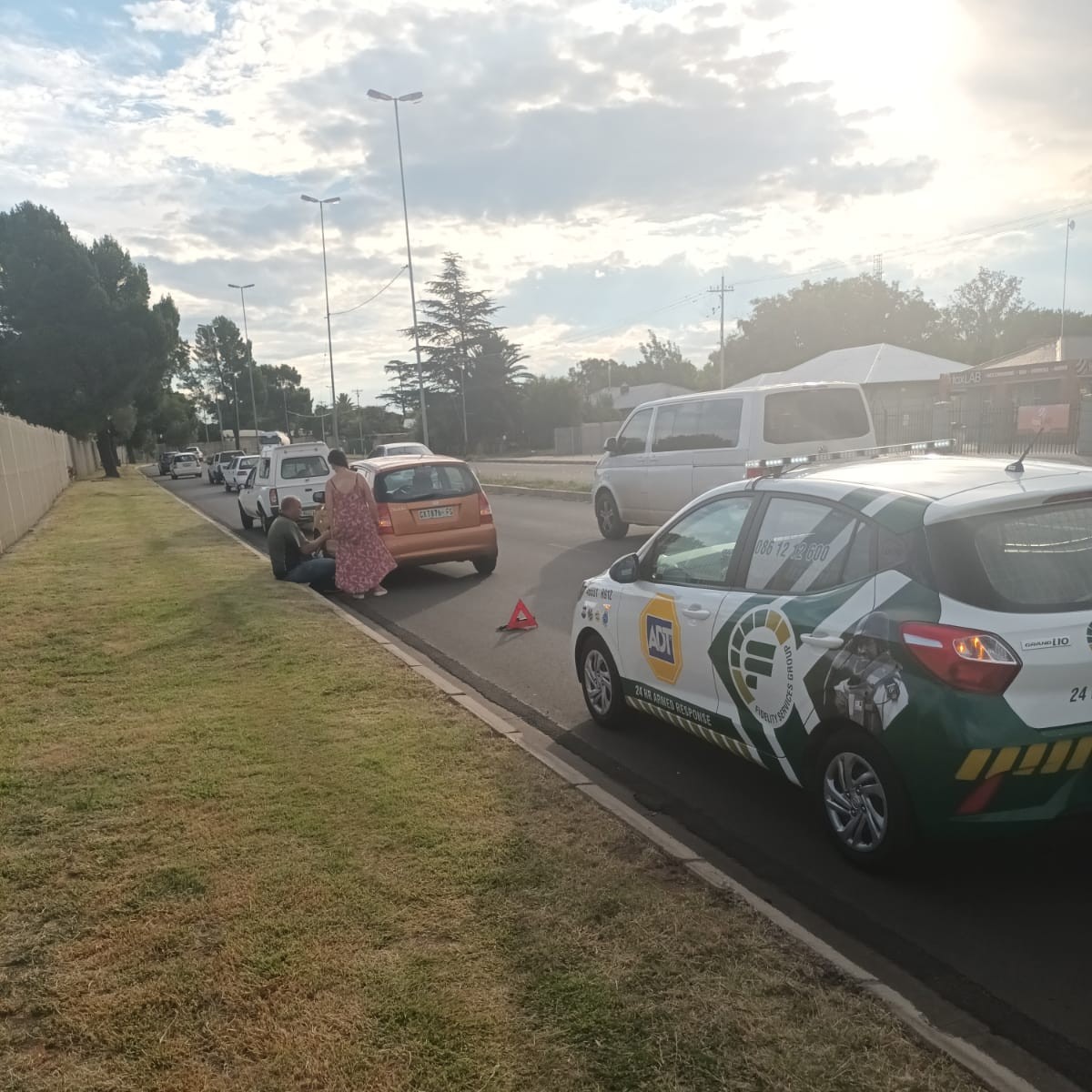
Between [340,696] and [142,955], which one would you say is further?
[340,696]

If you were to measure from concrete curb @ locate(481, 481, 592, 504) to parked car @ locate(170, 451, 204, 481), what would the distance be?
33110 mm

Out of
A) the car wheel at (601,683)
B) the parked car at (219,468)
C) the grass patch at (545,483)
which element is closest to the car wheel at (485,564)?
the car wheel at (601,683)

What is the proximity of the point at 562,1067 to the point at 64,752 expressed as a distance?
13.0ft

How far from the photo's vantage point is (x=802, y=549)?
14.1ft

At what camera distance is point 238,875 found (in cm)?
388

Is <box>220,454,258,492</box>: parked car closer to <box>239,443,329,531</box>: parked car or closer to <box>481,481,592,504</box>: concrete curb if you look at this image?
<box>481,481,592,504</box>: concrete curb

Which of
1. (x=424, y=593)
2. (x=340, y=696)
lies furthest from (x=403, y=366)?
(x=340, y=696)

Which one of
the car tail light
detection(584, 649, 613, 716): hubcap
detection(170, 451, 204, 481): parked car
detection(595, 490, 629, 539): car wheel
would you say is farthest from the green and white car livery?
detection(170, 451, 204, 481): parked car

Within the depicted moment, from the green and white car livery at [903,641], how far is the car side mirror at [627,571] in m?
0.58

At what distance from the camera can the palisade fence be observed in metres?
17.5

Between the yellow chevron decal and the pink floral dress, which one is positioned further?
the pink floral dress

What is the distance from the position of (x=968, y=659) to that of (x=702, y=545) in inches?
74.3

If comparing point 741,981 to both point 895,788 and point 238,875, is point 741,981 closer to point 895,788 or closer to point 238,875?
point 895,788

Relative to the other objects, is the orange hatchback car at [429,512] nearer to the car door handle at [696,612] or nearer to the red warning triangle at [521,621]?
the red warning triangle at [521,621]
